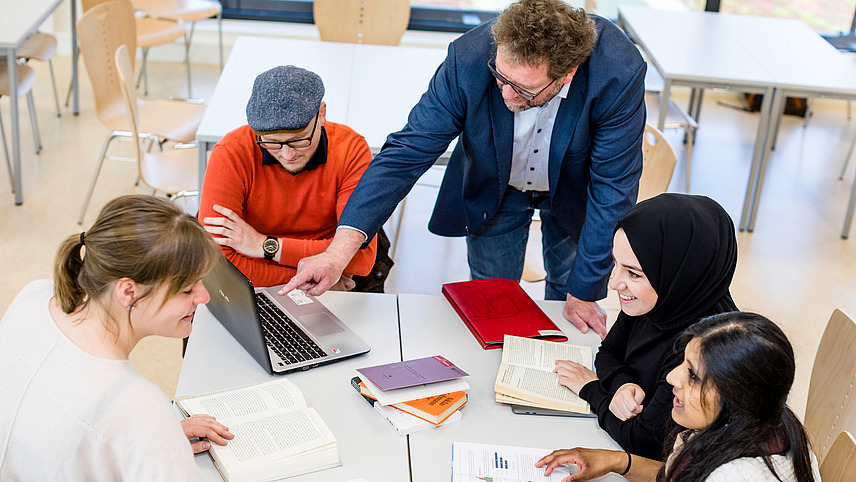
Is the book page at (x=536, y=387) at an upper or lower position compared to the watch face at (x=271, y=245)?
lower

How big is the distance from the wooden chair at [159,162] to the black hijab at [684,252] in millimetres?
1983

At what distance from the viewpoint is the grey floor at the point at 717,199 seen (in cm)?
344

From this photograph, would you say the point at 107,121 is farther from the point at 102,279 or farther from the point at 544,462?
the point at 544,462

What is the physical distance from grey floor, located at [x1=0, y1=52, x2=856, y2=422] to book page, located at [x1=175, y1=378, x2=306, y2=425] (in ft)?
3.86

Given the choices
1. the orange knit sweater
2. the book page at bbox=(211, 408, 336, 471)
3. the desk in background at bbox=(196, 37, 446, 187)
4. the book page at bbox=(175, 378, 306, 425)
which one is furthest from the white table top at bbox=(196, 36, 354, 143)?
the book page at bbox=(211, 408, 336, 471)

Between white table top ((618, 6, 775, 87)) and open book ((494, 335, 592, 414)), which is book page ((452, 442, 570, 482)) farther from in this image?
A: white table top ((618, 6, 775, 87))

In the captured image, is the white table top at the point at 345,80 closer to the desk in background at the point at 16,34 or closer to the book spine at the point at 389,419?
the desk in background at the point at 16,34

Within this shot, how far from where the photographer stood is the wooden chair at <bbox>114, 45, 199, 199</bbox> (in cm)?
298

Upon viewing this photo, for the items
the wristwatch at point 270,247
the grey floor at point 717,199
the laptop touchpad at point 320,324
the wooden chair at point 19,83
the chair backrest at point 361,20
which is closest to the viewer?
the laptop touchpad at point 320,324

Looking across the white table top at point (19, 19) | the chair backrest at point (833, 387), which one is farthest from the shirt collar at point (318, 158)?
the white table top at point (19, 19)

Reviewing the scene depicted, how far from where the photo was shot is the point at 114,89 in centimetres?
359

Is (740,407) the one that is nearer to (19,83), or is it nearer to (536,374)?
(536,374)

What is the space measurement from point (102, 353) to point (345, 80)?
2.50 m

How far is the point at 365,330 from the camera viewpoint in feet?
6.33
